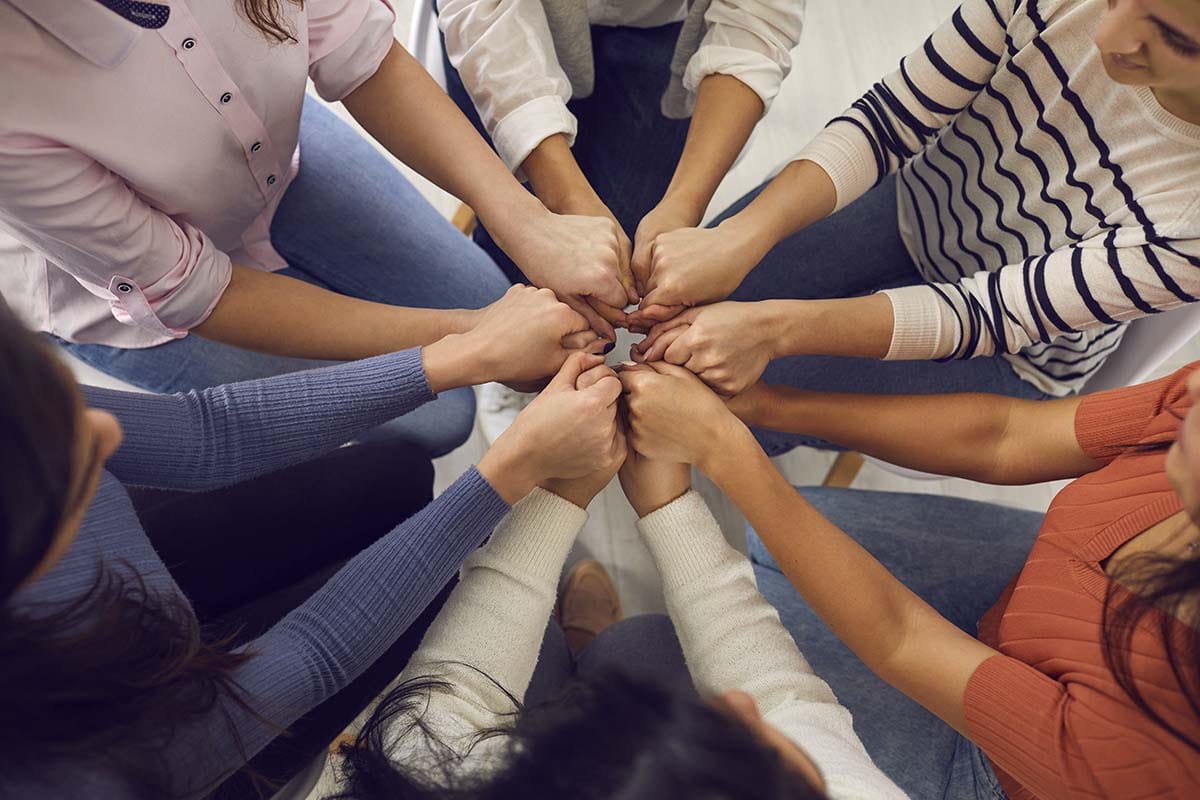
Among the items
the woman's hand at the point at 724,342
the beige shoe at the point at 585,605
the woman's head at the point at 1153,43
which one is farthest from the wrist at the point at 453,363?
the woman's head at the point at 1153,43

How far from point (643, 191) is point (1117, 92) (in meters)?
0.63

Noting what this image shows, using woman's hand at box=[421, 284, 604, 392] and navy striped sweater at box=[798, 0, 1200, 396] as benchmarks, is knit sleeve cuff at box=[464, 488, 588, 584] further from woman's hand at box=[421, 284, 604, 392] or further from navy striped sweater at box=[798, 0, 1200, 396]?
navy striped sweater at box=[798, 0, 1200, 396]

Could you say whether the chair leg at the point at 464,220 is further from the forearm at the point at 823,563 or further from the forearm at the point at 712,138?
the forearm at the point at 823,563

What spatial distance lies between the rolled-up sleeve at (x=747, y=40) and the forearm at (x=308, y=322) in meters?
0.46

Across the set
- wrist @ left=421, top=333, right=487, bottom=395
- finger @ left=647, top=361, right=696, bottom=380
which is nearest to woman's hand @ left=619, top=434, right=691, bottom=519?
finger @ left=647, top=361, right=696, bottom=380

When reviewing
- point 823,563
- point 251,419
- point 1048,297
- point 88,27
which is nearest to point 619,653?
point 823,563

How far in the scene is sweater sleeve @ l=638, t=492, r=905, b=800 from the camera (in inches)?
28.5

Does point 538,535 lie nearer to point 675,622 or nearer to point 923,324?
point 675,622

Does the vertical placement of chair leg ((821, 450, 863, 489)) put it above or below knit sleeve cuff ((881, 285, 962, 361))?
below

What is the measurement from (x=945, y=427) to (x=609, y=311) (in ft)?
1.39

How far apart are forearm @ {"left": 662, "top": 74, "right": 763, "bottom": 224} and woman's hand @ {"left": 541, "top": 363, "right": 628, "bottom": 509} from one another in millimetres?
275

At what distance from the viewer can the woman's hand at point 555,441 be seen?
0.85 m

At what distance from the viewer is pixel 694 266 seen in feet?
3.05

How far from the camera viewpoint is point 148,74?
0.77m
